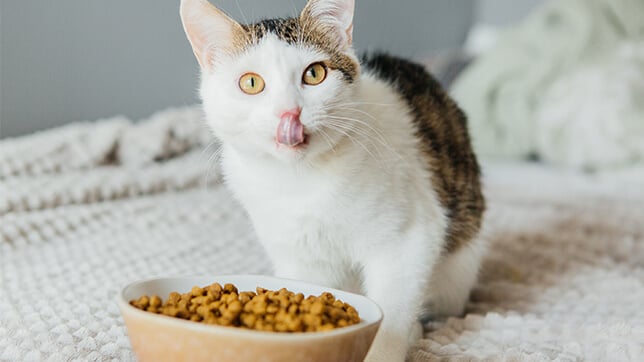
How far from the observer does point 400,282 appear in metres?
0.85

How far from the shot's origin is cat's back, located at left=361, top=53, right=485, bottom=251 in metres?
1.01

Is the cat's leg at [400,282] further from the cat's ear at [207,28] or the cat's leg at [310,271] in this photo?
the cat's ear at [207,28]

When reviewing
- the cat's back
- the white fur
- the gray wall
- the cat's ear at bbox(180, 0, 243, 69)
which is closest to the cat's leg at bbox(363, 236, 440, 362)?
the white fur

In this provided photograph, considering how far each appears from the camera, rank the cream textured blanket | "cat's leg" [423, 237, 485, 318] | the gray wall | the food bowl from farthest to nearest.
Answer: the cream textured blanket → the gray wall → "cat's leg" [423, 237, 485, 318] → the food bowl

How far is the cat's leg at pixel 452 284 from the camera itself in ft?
3.44

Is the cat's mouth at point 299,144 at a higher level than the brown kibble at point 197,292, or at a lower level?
higher

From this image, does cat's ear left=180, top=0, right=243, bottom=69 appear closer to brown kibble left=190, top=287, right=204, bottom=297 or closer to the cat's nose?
the cat's nose

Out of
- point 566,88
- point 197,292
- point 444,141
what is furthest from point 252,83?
point 566,88

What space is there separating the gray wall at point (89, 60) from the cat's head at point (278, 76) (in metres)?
0.78

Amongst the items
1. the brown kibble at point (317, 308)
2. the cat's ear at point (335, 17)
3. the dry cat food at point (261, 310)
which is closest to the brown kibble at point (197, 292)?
the dry cat food at point (261, 310)

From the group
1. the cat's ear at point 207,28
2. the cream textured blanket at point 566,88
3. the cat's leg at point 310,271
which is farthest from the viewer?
the cream textured blanket at point 566,88

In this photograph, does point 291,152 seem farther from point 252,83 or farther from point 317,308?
point 317,308

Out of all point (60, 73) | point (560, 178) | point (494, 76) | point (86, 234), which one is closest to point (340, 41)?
point (86, 234)

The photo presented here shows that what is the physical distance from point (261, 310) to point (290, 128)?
0.74 feet
